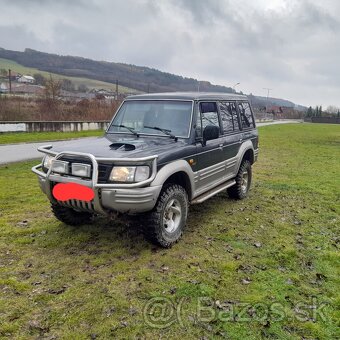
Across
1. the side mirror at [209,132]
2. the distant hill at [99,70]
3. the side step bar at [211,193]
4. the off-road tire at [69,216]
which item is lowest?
the off-road tire at [69,216]

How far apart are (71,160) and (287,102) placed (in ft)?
563

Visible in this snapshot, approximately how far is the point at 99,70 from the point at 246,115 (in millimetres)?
79782

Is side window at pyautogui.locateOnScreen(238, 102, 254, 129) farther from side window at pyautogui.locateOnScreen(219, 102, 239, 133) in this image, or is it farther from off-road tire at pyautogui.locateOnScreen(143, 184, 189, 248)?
off-road tire at pyautogui.locateOnScreen(143, 184, 189, 248)

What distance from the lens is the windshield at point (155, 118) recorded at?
503cm

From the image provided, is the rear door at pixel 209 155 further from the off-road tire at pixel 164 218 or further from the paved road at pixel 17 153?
the paved road at pixel 17 153

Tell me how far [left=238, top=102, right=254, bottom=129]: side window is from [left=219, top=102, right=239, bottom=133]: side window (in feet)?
1.18

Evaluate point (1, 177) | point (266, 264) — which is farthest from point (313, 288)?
point (1, 177)

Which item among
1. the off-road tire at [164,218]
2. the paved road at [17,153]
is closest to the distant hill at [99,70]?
the paved road at [17,153]

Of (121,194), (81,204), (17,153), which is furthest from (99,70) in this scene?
(121,194)

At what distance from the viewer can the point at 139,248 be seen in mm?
4484

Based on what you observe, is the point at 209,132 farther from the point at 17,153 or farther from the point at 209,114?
the point at 17,153

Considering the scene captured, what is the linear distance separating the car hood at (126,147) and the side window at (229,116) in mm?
1600

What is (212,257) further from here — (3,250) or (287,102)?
(287,102)

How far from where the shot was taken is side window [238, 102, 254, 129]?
22.7 feet
